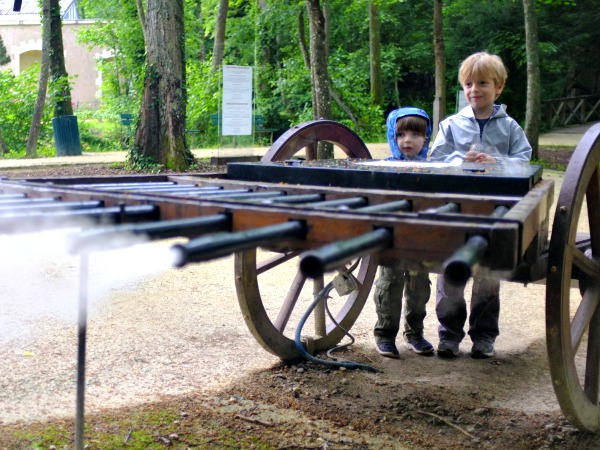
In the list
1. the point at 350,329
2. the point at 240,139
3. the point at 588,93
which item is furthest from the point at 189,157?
the point at 588,93

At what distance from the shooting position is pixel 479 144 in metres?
4.11

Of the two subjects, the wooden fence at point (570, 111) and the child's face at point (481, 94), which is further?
the wooden fence at point (570, 111)

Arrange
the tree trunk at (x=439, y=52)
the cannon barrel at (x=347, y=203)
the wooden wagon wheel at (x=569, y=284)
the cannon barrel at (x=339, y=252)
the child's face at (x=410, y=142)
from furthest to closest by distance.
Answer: the tree trunk at (x=439, y=52) < the child's face at (x=410, y=142) < the wooden wagon wheel at (x=569, y=284) < the cannon barrel at (x=347, y=203) < the cannon barrel at (x=339, y=252)

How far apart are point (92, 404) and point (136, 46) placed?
2117 cm

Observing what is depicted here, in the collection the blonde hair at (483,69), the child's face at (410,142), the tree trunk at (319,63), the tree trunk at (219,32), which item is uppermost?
the tree trunk at (219,32)

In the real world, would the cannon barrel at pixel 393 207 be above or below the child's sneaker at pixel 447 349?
above

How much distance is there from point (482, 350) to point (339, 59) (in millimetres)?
20583

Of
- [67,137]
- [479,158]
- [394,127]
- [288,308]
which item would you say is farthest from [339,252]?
[67,137]

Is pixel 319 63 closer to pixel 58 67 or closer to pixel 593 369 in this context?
pixel 593 369

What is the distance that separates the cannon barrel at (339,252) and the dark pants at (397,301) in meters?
2.29

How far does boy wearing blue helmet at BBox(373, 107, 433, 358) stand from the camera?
4.15 meters

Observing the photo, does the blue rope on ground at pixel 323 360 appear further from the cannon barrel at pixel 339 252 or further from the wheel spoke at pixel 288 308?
the cannon barrel at pixel 339 252

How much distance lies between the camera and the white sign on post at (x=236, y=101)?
567 inches

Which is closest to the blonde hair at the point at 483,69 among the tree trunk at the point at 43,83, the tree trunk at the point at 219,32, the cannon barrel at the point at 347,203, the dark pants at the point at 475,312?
the dark pants at the point at 475,312
